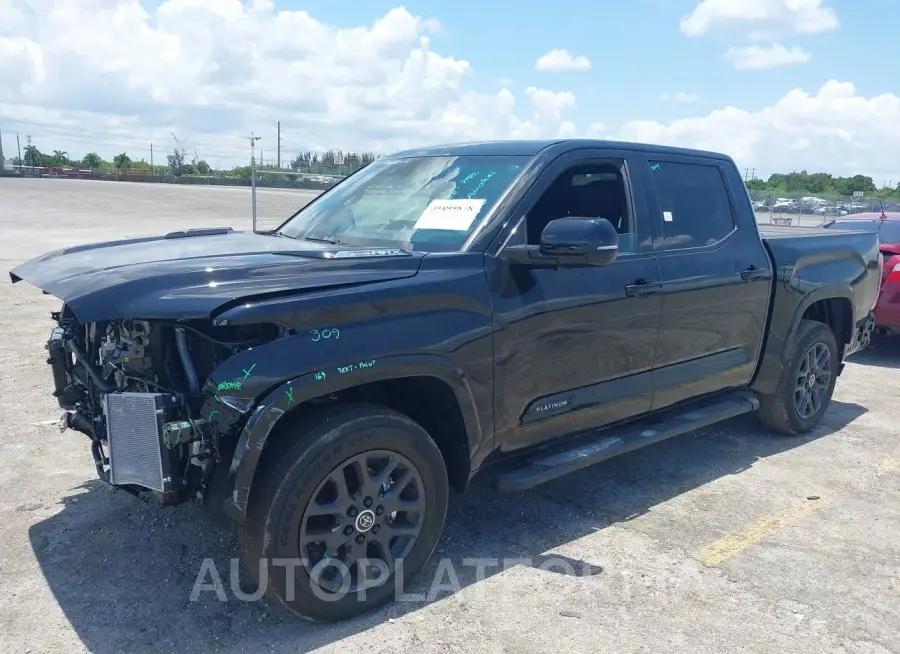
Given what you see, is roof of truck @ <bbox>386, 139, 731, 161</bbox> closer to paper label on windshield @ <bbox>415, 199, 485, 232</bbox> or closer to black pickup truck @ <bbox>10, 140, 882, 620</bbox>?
black pickup truck @ <bbox>10, 140, 882, 620</bbox>

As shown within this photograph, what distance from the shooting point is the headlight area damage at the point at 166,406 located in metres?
2.71

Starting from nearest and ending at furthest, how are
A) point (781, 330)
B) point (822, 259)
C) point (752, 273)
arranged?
point (752, 273) → point (781, 330) → point (822, 259)

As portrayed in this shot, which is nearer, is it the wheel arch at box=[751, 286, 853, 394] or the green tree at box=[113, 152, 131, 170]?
the wheel arch at box=[751, 286, 853, 394]

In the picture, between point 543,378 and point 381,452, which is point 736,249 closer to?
point 543,378

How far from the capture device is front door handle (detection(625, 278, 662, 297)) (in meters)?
3.97

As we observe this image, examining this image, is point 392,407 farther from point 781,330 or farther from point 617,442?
point 781,330

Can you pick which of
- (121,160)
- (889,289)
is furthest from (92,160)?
(889,289)

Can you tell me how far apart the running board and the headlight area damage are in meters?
1.40

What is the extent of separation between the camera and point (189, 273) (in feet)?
9.25

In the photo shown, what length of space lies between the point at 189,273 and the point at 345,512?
1.09 m

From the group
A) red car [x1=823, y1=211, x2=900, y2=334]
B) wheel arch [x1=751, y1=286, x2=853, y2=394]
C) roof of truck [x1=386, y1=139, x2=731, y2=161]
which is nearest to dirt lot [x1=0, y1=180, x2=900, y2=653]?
wheel arch [x1=751, y1=286, x2=853, y2=394]

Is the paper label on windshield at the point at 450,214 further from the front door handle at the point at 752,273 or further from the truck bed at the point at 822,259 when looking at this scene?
the truck bed at the point at 822,259

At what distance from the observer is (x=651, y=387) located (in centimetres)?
423

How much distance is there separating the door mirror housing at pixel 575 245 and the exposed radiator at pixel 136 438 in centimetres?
166
